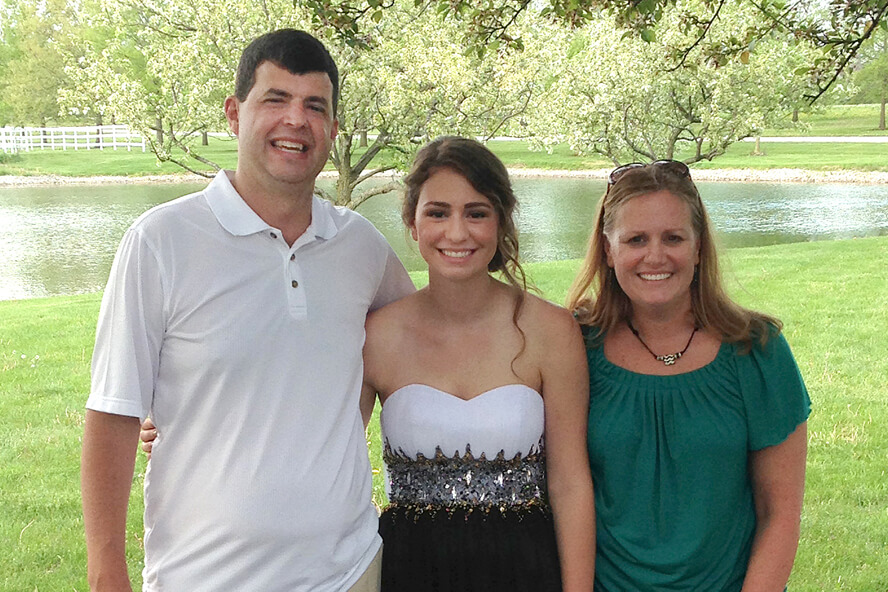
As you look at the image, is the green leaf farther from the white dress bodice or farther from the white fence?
the white fence

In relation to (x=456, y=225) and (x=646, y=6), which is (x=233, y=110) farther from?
(x=646, y=6)

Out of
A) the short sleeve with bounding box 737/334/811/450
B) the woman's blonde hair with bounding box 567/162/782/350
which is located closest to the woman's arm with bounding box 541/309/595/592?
the woman's blonde hair with bounding box 567/162/782/350

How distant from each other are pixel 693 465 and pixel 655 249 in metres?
0.68

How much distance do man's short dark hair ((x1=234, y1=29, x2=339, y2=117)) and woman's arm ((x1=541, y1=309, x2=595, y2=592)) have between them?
1155 millimetres

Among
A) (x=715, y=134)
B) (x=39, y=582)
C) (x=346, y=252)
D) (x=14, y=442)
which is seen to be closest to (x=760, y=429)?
(x=346, y=252)

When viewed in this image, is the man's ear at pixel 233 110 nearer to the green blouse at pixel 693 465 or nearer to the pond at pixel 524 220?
the green blouse at pixel 693 465

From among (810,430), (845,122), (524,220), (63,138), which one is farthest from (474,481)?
(845,122)

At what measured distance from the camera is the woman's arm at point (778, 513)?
2.60 m

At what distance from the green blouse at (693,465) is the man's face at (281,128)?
1.26m

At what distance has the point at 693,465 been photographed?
2.60m

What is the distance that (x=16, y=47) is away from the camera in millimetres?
58812

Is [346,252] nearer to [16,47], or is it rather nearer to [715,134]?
[715,134]

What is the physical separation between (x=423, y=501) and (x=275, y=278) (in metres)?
0.91

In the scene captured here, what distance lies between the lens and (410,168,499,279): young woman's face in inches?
111
